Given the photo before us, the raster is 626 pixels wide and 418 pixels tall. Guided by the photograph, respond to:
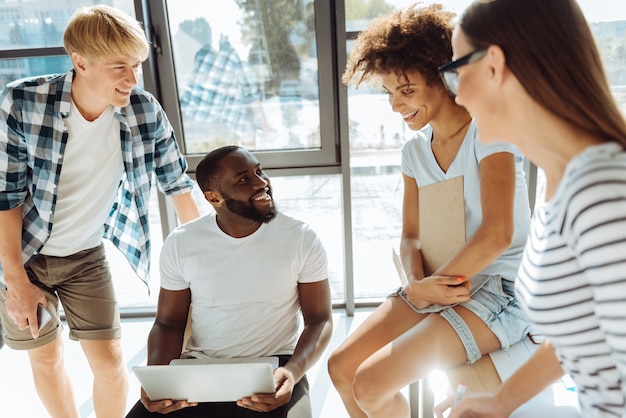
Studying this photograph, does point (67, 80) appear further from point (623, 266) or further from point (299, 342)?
point (623, 266)

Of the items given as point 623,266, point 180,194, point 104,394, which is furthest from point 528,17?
point 104,394

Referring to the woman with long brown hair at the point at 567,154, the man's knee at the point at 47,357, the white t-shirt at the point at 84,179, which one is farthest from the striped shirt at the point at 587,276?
the man's knee at the point at 47,357

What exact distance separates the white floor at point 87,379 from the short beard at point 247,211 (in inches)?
38.5

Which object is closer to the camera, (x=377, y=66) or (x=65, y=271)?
(x=377, y=66)

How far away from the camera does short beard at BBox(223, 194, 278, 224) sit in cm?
153

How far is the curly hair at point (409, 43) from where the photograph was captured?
138 cm

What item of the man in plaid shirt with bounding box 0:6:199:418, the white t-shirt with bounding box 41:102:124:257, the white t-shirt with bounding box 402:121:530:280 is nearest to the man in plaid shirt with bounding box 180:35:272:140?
the man in plaid shirt with bounding box 0:6:199:418

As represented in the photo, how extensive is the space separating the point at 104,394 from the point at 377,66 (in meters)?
1.52

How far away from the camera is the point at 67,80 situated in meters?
1.56

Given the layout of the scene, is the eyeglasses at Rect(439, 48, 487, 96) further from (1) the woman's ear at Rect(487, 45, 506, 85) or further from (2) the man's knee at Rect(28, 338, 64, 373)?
(2) the man's knee at Rect(28, 338, 64, 373)

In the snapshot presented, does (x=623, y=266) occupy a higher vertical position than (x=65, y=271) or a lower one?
higher

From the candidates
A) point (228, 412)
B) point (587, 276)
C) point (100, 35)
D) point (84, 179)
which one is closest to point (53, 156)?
point (84, 179)

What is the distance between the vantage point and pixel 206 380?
1213mm

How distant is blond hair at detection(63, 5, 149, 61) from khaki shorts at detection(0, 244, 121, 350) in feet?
2.34
